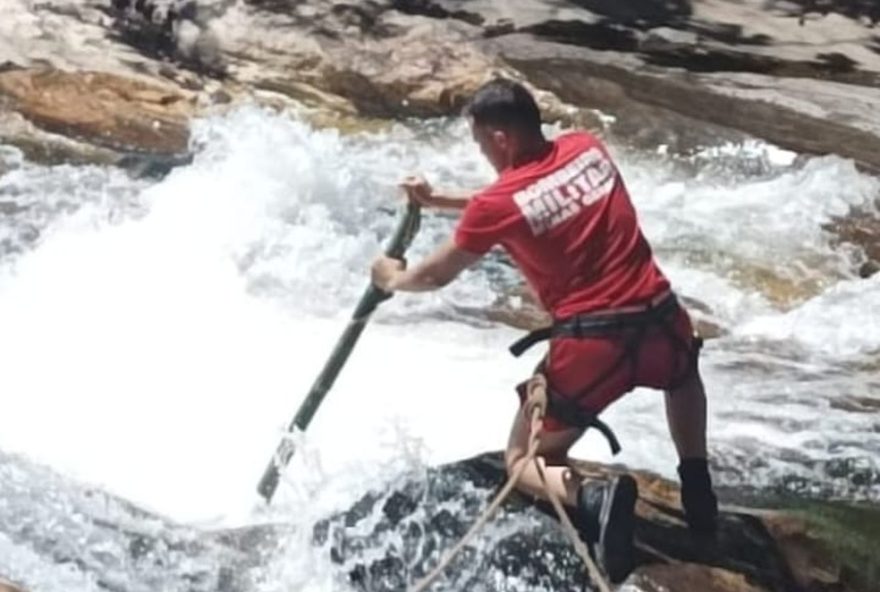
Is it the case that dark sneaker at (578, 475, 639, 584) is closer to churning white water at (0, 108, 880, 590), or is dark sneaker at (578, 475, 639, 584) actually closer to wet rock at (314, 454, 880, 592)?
wet rock at (314, 454, 880, 592)

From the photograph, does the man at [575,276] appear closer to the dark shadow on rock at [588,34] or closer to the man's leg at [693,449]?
the man's leg at [693,449]

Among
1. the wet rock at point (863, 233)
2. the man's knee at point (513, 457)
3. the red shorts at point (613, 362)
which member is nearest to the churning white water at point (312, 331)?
the wet rock at point (863, 233)

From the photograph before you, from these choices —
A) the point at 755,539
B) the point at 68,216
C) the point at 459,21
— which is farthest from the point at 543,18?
the point at 755,539

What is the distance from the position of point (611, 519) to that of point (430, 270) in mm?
913

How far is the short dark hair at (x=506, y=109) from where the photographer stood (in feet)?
17.8

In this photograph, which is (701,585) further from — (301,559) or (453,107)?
(453,107)

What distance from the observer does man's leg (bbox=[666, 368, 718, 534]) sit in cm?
586

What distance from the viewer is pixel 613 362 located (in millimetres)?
5594

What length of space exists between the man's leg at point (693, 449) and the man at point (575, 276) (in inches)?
2.5

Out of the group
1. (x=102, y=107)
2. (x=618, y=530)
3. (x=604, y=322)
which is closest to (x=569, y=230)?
(x=604, y=322)

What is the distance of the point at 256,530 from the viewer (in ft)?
20.9

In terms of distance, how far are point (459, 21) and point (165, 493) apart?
22.4 feet

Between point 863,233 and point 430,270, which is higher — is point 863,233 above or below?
below

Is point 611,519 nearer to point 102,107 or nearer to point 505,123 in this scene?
point 505,123
